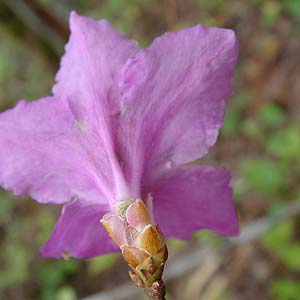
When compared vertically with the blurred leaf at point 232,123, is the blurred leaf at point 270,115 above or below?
above

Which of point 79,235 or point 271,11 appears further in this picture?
point 271,11

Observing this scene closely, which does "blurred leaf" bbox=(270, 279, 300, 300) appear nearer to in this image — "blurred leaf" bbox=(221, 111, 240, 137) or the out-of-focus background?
the out-of-focus background

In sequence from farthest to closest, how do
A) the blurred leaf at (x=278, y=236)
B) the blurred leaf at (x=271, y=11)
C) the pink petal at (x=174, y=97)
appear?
the blurred leaf at (x=271, y=11), the blurred leaf at (x=278, y=236), the pink petal at (x=174, y=97)

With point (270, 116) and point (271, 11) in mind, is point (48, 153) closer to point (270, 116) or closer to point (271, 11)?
point (270, 116)

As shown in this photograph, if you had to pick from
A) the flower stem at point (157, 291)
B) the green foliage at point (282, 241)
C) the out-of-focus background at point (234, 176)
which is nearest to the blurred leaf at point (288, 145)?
the out-of-focus background at point (234, 176)

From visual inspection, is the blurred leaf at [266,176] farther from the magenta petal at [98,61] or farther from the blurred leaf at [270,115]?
the magenta petal at [98,61]

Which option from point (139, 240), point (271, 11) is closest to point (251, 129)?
point (271, 11)

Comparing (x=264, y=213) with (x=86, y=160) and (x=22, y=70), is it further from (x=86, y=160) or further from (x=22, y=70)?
(x=22, y=70)

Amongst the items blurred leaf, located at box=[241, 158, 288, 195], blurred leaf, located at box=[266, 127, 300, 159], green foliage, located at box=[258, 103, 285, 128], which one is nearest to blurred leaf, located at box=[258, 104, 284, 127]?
green foliage, located at box=[258, 103, 285, 128]
